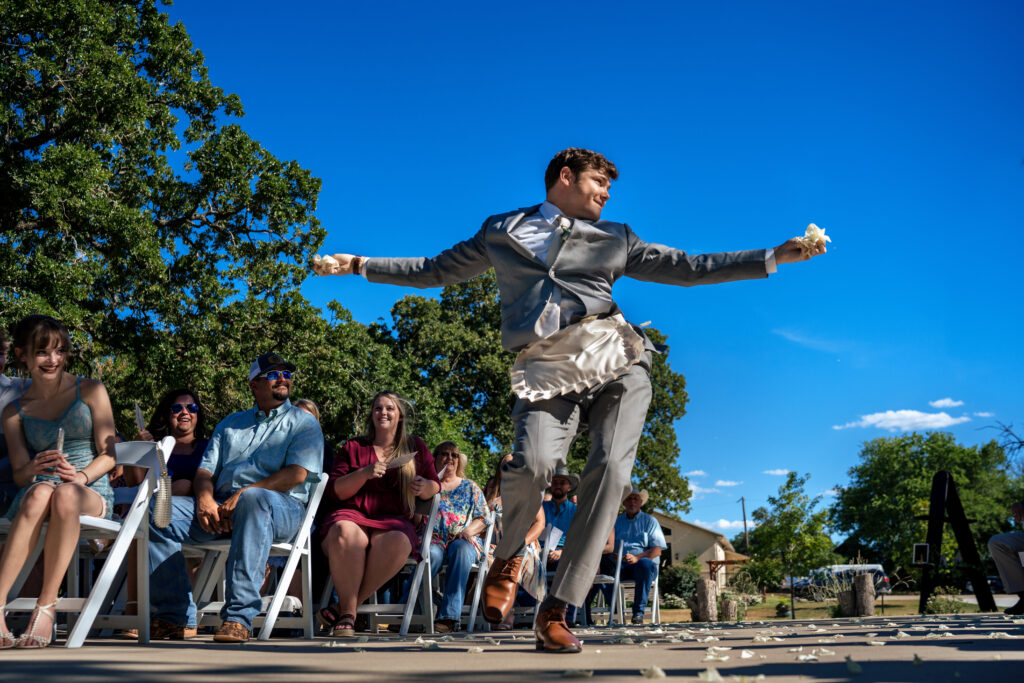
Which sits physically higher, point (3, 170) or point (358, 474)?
point (3, 170)

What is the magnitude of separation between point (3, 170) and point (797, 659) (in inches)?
656

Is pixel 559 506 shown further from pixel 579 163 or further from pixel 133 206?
pixel 133 206

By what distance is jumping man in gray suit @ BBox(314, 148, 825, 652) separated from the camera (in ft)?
12.4

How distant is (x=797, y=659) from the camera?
3.17 meters

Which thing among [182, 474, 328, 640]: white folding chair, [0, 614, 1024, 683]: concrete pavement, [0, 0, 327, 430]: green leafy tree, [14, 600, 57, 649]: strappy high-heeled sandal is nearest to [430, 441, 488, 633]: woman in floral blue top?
[182, 474, 328, 640]: white folding chair

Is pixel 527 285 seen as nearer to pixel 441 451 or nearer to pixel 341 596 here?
pixel 341 596

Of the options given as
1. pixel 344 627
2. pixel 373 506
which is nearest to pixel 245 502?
pixel 344 627

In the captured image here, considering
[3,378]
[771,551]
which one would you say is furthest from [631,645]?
[771,551]

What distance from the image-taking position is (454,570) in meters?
7.81

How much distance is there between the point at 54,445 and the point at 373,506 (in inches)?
86.3

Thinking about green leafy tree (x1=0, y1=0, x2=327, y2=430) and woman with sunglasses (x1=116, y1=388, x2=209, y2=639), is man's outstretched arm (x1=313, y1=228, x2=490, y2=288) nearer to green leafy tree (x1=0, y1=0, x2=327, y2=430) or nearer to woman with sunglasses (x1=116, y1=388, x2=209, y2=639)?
woman with sunglasses (x1=116, y1=388, x2=209, y2=639)

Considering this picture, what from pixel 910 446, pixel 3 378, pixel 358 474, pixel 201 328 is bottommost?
pixel 358 474

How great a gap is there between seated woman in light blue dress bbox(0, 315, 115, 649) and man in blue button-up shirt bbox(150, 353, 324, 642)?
66 cm

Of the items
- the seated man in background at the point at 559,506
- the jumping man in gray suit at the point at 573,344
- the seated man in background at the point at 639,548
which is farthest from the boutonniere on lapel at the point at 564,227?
the seated man in background at the point at 639,548
